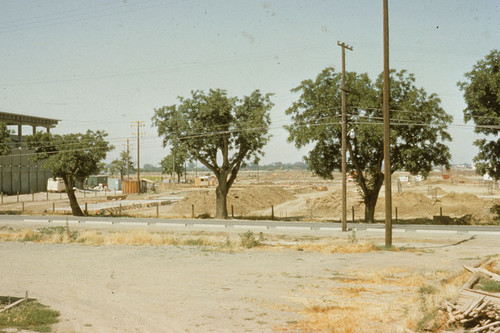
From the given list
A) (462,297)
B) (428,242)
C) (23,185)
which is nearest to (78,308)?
(462,297)

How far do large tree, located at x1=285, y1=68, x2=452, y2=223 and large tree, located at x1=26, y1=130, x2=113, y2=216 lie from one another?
18.0 meters

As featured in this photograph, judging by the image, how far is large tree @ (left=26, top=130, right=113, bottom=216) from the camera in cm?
4109

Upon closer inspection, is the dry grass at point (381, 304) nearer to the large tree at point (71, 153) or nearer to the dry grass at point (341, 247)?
the dry grass at point (341, 247)

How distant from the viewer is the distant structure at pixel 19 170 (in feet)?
245

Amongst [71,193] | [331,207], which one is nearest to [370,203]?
[331,207]

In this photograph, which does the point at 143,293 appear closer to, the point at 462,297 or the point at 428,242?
the point at 462,297

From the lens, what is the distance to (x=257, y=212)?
2233 inches

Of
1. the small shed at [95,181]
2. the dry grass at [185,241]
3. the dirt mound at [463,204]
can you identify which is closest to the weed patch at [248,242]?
the dry grass at [185,241]

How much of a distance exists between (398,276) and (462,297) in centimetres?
516

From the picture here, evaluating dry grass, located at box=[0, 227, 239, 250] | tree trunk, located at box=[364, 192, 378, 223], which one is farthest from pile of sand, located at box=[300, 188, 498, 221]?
dry grass, located at box=[0, 227, 239, 250]

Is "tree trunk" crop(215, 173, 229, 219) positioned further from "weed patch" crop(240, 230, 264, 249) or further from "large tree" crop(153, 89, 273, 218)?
"weed patch" crop(240, 230, 264, 249)

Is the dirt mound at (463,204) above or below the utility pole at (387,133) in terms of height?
below

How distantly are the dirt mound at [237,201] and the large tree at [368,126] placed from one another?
854 inches

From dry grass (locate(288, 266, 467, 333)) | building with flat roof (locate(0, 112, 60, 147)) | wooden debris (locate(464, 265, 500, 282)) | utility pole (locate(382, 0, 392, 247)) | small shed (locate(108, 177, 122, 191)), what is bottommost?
dry grass (locate(288, 266, 467, 333))
